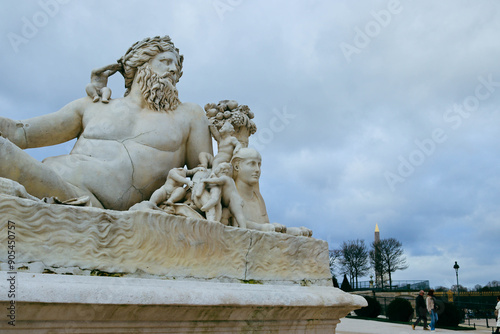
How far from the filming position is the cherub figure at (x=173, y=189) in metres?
4.21

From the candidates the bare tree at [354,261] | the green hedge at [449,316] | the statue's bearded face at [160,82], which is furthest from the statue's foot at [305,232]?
the bare tree at [354,261]

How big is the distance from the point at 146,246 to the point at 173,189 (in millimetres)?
907

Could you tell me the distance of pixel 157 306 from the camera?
311 centimetres

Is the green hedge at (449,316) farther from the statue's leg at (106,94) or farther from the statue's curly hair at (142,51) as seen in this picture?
the statue's leg at (106,94)

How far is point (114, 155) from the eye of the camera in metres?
4.39

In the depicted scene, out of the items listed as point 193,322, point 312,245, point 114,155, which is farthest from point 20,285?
point 312,245

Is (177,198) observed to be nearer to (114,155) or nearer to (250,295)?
(114,155)

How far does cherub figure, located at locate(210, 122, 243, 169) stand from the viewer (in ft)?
16.4

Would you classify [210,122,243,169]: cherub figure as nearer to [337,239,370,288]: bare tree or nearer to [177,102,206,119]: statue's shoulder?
[177,102,206,119]: statue's shoulder

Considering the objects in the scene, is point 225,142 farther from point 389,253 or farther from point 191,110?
point 389,253

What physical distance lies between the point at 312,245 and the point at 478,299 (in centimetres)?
2543

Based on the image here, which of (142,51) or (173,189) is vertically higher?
(142,51)

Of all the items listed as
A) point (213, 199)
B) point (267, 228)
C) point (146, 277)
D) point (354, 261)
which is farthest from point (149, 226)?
point (354, 261)

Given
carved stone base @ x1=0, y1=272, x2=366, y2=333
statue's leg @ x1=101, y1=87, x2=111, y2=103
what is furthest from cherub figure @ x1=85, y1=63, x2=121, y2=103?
carved stone base @ x1=0, y1=272, x2=366, y2=333
